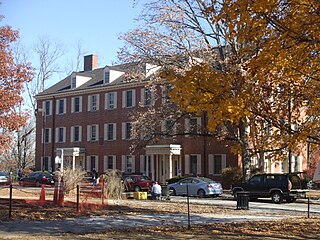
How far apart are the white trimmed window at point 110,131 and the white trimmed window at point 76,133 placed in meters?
3.93

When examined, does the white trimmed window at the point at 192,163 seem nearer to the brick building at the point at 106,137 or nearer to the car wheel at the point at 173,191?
the brick building at the point at 106,137

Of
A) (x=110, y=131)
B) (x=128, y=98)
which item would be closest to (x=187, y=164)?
(x=128, y=98)

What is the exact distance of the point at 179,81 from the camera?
47.0 feet

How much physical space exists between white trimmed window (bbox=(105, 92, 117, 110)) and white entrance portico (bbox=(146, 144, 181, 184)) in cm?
782

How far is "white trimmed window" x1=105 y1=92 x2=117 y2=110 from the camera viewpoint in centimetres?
5568

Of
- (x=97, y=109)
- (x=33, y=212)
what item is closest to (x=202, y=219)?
(x=33, y=212)

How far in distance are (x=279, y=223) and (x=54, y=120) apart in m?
46.3

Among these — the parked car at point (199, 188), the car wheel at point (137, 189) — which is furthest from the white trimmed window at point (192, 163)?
the parked car at point (199, 188)

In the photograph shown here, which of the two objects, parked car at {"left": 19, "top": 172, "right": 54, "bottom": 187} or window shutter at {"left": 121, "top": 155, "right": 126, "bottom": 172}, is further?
window shutter at {"left": 121, "top": 155, "right": 126, "bottom": 172}

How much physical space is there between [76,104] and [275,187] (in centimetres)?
3397

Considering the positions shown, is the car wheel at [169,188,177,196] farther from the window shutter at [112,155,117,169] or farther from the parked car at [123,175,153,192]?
the window shutter at [112,155,117,169]

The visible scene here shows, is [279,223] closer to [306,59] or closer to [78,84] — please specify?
[306,59]

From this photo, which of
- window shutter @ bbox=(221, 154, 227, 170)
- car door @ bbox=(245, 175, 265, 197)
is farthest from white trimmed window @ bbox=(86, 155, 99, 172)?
car door @ bbox=(245, 175, 265, 197)

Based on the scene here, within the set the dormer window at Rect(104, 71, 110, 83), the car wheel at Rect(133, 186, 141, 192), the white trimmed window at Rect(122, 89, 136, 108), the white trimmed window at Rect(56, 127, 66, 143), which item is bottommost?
the car wheel at Rect(133, 186, 141, 192)
